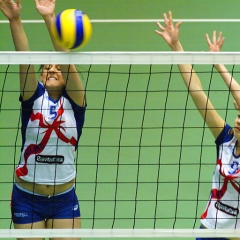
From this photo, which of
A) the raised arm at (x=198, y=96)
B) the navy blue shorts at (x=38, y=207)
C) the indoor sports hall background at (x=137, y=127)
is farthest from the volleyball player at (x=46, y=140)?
the raised arm at (x=198, y=96)

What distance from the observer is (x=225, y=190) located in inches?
166

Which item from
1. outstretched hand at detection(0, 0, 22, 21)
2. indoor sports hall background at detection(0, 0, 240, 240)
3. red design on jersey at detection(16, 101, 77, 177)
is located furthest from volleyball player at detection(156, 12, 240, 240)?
outstretched hand at detection(0, 0, 22, 21)

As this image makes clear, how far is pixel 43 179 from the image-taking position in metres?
4.41

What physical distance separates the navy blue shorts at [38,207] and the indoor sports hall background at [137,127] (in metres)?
0.28

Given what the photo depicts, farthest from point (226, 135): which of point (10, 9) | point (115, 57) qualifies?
point (10, 9)

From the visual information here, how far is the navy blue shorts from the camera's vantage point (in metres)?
4.42

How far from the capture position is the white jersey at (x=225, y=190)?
13.8ft

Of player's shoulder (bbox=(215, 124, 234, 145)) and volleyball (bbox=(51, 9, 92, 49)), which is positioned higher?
volleyball (bbox=(51, 9, 92, 49))

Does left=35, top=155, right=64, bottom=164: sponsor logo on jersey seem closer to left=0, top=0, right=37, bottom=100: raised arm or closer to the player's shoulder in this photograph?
left=0, top=0, right=37, bottom=100: raised arm

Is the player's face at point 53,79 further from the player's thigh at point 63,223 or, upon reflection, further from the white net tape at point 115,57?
the player's thigh at point 63,223

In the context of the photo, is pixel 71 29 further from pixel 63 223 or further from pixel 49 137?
pixel 63 223

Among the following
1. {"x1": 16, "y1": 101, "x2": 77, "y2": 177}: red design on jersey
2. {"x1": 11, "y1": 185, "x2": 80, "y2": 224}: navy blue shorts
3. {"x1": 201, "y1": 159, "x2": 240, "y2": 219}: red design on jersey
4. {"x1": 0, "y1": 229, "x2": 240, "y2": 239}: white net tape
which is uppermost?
{"x1": 16, "y1": 101, "x2": 77, "y2": 177}: red design on jersey

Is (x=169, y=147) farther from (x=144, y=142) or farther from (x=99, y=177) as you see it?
(x=99, y=177)

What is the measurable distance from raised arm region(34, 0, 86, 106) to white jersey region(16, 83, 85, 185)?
0.06 m
